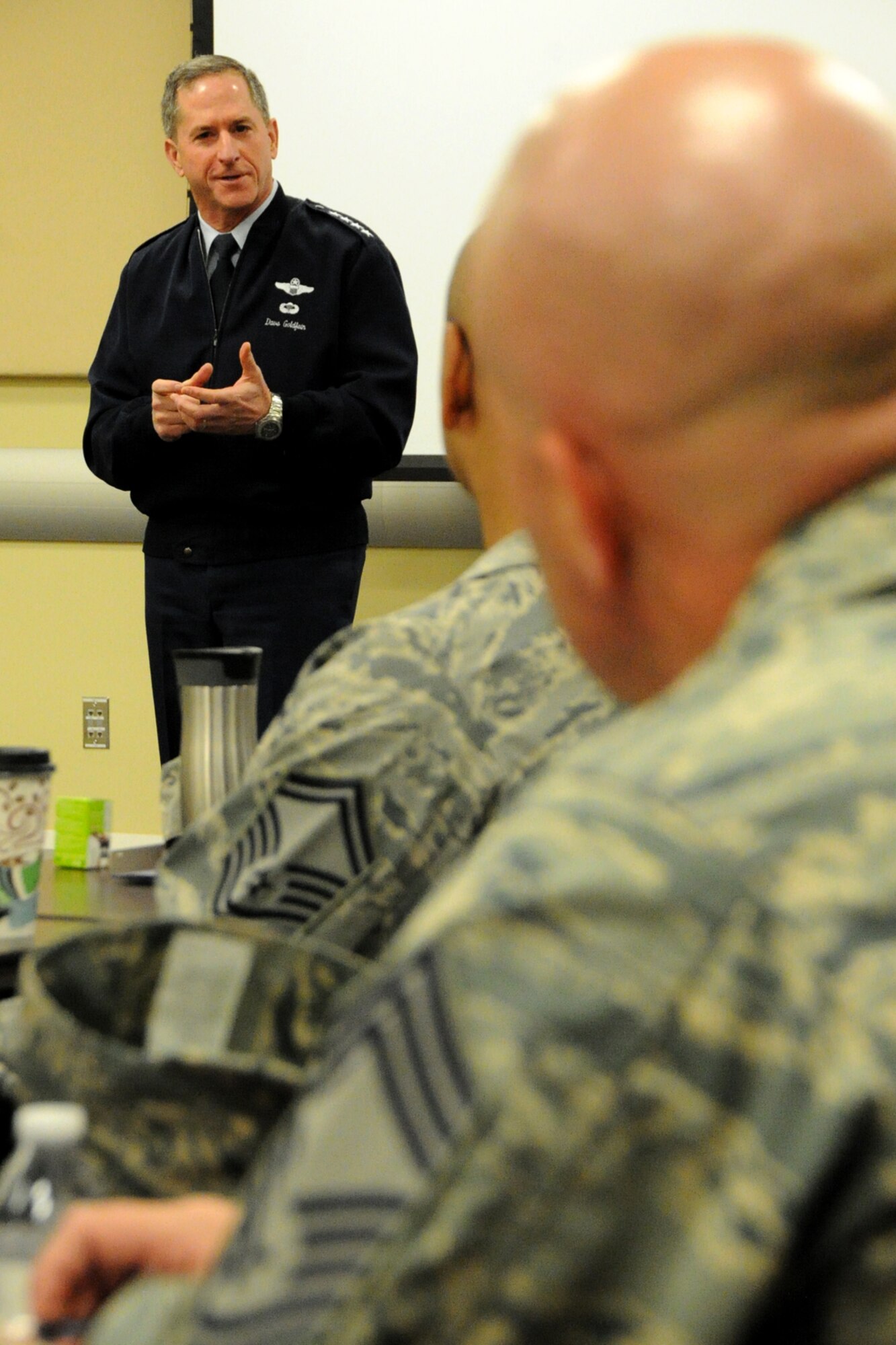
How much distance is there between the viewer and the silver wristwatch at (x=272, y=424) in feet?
9.27

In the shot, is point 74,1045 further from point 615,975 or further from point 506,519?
point 506,519

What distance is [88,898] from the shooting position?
1554 millimetres

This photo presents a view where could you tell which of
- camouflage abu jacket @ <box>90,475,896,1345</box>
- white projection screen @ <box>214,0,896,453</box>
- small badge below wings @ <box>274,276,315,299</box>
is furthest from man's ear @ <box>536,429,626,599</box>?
white projection screen @ <box>214,0,896,453</box>

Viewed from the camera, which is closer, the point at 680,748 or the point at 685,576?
the point at 680,748

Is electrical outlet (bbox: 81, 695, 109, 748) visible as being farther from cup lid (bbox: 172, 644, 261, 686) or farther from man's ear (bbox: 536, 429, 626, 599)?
man's ear (bbox: 536, 429, 626, 599)

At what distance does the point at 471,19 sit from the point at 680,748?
11.9 feet

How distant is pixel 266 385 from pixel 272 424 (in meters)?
0.09

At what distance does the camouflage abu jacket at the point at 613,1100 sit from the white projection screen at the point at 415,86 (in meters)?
3.43

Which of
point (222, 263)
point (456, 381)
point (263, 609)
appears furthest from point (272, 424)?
point (456, 381)

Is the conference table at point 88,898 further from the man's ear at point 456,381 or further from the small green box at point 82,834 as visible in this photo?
the man's ear at point 456,381

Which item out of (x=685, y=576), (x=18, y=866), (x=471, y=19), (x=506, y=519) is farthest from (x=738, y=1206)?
(x=471, y=19)

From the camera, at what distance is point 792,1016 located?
0.36 meters

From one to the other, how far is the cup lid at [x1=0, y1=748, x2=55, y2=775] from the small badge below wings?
1.81 meters

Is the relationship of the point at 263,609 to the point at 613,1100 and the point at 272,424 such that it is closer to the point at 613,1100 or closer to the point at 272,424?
the point at 272,424
